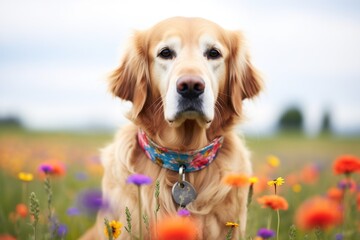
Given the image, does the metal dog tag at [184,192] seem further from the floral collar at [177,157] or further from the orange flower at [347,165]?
the orange flower at [347,165]

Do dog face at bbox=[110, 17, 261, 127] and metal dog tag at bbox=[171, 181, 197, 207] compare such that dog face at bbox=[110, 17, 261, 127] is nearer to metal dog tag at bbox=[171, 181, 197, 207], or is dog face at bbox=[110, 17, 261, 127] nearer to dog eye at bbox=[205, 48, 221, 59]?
dog eye at bbox=[205, 48, 221, 59]

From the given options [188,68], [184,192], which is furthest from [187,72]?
[184,192]

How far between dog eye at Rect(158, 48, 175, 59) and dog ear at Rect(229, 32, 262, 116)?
1.59 feet

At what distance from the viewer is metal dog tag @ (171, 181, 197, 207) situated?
282cm

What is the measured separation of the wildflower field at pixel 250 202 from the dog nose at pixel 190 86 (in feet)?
1.98

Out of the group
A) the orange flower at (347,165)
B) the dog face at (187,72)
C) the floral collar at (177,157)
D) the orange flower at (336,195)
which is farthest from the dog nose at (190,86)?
the orange flower at (336,195)

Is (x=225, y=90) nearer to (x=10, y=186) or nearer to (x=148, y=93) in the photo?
(x=148, y=93)

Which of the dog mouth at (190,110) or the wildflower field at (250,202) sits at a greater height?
the dog mouth at (190,110)

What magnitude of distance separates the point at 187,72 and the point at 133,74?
79 centimetres

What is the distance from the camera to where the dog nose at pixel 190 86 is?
2.57 m

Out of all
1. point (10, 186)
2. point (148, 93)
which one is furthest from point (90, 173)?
point (148, 93)

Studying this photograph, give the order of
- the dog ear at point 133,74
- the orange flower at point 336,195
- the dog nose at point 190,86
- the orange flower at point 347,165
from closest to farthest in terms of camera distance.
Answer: the orange flower at point 347,165
the dog nose at point 190,86
the orange flower at point 336,195
the dog ear at point 133,74

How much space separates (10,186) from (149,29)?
2189 mm

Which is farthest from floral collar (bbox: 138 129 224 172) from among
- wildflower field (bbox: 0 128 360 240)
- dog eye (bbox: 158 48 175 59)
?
dog eye (bbox: 158 48 175 59)
